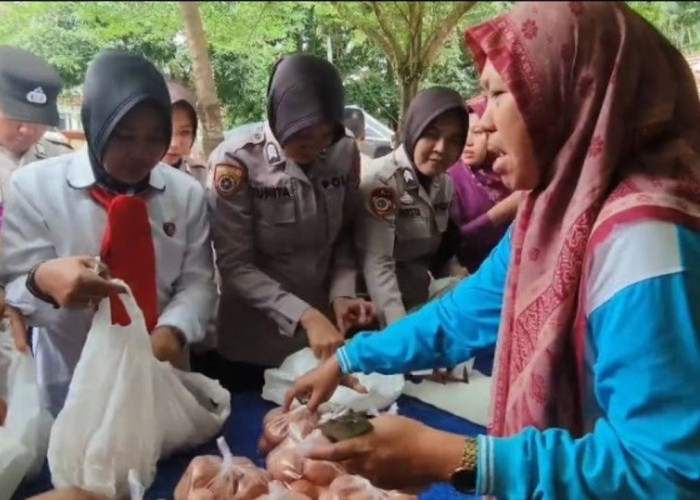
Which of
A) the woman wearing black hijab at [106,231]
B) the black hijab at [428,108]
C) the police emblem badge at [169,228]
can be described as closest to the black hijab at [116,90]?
the woman wearing black hijab at [106,231]

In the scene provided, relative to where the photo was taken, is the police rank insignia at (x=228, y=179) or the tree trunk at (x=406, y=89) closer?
the tree trunk at (x=406, y=89)

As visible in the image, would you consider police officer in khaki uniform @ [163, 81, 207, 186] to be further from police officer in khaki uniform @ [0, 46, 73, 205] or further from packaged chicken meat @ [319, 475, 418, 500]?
packaged chicken meat @ [319, 475, 418, 500]

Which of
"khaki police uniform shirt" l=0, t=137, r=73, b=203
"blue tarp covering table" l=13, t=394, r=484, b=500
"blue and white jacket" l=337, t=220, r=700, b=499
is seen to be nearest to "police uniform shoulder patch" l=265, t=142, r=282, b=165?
"khaki police uniform shirt" l=0, t=137, r=73, b=203

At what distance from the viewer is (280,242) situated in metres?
1.39

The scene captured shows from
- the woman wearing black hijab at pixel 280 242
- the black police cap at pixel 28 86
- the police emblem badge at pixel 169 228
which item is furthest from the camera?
the woman wearing black hijab at pixel 280 242

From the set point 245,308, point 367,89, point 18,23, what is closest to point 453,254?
point 245,308

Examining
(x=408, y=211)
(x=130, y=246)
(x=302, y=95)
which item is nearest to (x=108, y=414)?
(x=130, y=246)

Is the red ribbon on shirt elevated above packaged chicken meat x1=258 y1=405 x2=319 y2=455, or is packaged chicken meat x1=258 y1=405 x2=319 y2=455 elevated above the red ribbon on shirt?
the red ribbon on shirt

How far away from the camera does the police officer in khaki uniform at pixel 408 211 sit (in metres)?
1.43

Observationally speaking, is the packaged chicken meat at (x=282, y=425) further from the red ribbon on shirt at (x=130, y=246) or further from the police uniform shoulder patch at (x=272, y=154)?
the police uniform shoulder patch at (x=272, y=154)

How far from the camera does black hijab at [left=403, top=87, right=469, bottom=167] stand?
1.17 metres

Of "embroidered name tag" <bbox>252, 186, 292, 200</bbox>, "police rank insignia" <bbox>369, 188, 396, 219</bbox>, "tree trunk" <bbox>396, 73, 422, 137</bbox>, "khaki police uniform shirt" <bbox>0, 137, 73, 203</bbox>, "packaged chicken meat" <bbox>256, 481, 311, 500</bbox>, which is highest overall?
"tree trunk" <bbox>396, 73, 422, 137</bbox>

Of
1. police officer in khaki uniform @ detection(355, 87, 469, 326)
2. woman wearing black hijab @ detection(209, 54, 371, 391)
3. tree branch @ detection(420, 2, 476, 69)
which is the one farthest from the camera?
police officer in khaki uniform @ detection(355, 87, 469, 326)

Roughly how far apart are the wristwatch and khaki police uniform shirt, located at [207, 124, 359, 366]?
0.65 metres
